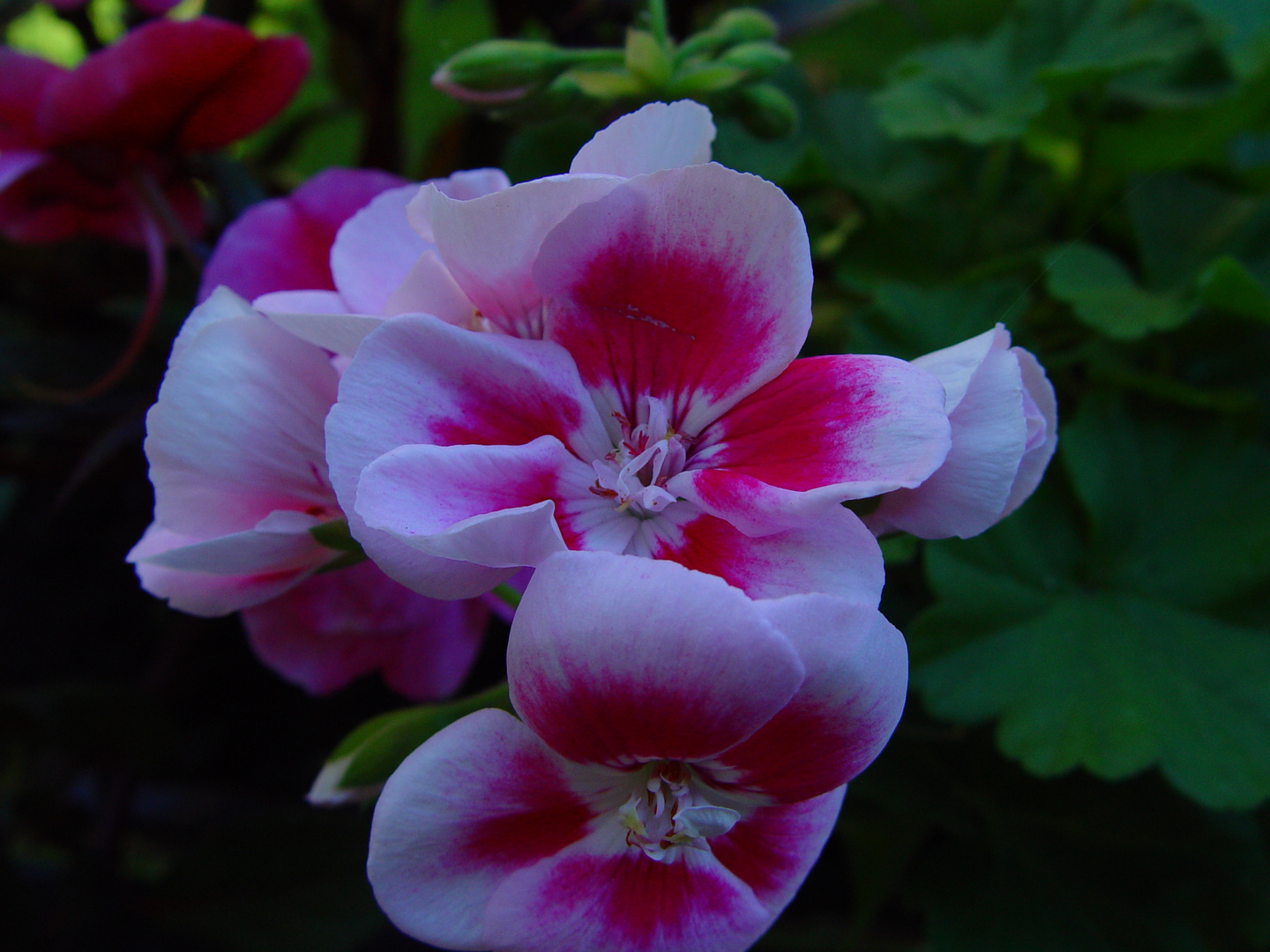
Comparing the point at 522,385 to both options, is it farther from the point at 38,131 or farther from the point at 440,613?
the point at 38,131

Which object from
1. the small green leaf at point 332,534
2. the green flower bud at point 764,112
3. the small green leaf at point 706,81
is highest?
the small green leaf at point 706,81

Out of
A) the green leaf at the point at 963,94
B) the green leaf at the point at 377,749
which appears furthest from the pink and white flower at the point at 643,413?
the green leaf at the point at 963,94

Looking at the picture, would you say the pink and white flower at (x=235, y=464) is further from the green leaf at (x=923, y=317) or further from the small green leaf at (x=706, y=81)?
the green leaf at (x=923, y=317)

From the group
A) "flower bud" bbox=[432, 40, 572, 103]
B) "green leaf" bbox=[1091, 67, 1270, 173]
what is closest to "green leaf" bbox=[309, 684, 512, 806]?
"flower bud" bbox=[432, 40, 572, 103]

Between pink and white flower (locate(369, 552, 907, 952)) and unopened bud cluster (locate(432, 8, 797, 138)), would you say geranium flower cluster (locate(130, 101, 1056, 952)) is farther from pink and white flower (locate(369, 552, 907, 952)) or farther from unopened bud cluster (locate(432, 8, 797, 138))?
unopened bud cluster (locate(432, 8, 797, 138))

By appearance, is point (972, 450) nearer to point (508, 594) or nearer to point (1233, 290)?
point (508, 594)

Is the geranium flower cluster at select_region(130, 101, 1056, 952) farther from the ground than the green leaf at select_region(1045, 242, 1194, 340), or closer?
farther from the ground
